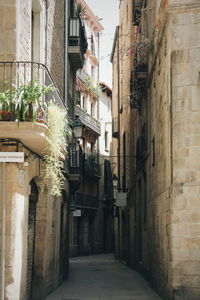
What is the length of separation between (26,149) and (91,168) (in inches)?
1265

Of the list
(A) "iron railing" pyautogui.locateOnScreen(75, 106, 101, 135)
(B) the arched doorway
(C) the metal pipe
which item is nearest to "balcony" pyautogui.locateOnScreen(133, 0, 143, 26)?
(B) the arched doorway

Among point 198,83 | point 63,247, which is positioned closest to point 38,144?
point 198,83

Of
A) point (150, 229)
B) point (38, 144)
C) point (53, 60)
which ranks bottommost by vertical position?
point (150, 229)

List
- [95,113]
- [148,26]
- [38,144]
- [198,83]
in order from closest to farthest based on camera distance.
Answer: [38,144] → [198,83] → [148,26] → [95,113]

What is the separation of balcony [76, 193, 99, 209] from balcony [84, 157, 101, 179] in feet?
5.29

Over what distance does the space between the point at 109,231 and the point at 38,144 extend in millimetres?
38349

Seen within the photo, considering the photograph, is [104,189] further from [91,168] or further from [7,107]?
[7,107]

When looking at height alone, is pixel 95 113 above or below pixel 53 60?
above

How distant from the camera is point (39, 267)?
13609 millimetres

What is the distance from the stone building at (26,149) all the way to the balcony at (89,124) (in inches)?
1009

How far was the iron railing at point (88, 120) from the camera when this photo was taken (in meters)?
40.6

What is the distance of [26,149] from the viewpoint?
37.2ft

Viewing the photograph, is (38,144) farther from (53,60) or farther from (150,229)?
(150,229)

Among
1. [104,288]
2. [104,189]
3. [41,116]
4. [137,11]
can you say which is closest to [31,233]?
[41,116]
